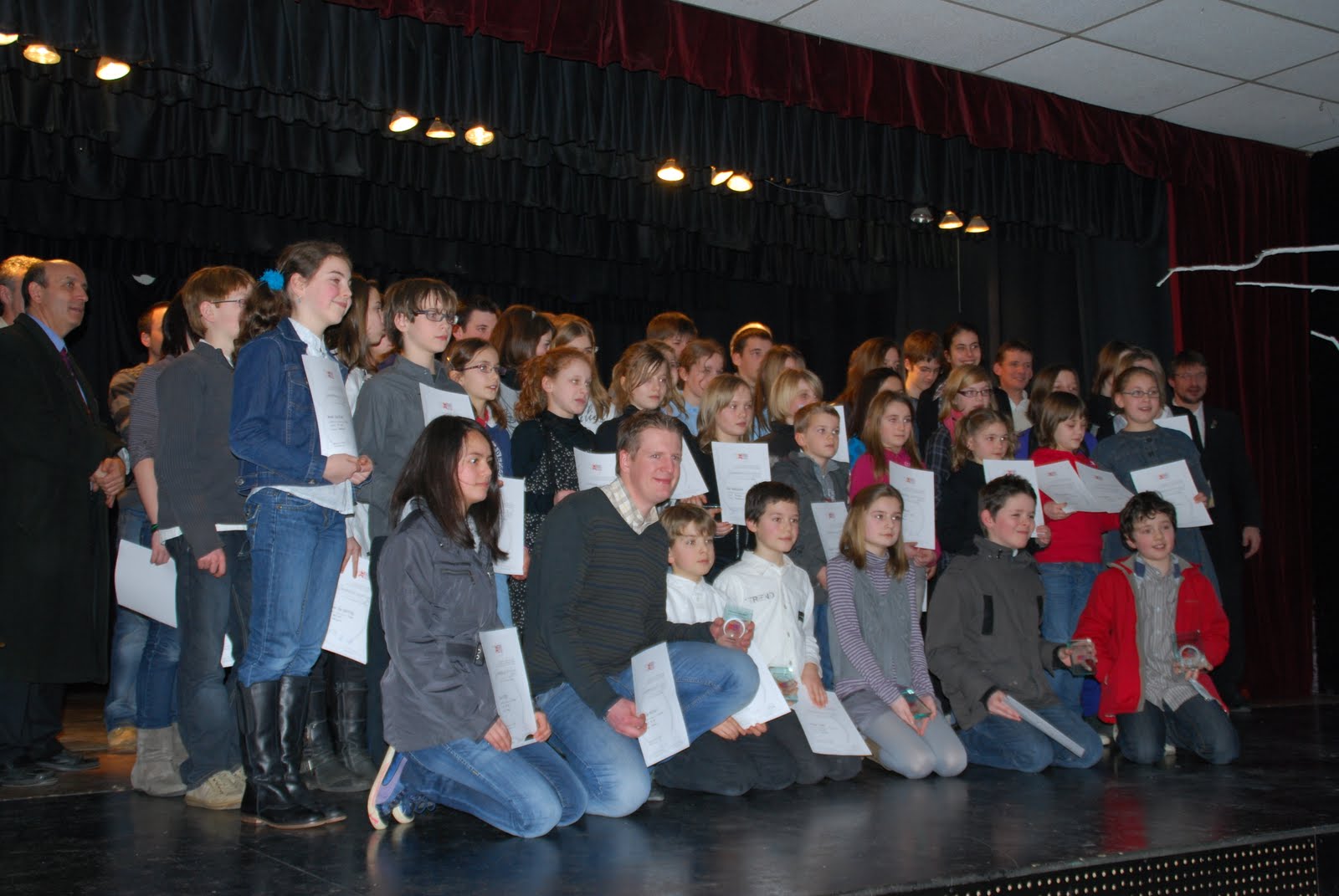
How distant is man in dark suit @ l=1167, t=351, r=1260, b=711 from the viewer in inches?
233

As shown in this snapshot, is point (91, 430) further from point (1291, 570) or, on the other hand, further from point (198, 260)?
point (1291, 570)

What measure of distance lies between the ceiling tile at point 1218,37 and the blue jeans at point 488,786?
4024 millimetres

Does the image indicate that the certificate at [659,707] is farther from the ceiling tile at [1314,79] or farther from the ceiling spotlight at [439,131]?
the ceiling tile at [1314,79]

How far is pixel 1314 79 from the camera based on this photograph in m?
5.86

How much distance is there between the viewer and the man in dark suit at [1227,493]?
5.92 m

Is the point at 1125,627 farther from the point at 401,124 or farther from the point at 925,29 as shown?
the point at 401,124

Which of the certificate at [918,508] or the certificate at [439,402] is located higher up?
the certificate at [439,402]

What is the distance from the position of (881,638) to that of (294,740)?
2.12 m

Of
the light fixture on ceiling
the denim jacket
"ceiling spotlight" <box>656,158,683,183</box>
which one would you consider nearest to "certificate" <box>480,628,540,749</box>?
the denim jacket

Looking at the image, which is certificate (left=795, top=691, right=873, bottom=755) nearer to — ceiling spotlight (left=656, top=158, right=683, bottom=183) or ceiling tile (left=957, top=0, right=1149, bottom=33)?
ceiling tile (left=957, top=0, right=1149, bottom=33)

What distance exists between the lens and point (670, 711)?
332cm

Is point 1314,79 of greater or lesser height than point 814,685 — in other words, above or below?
above

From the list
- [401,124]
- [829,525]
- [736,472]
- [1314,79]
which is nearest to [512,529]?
[736,472]

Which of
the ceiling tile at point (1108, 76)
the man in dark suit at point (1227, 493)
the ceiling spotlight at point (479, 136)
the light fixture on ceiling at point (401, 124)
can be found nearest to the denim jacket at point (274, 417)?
the light fixture on ceiling at point (401, 124)
